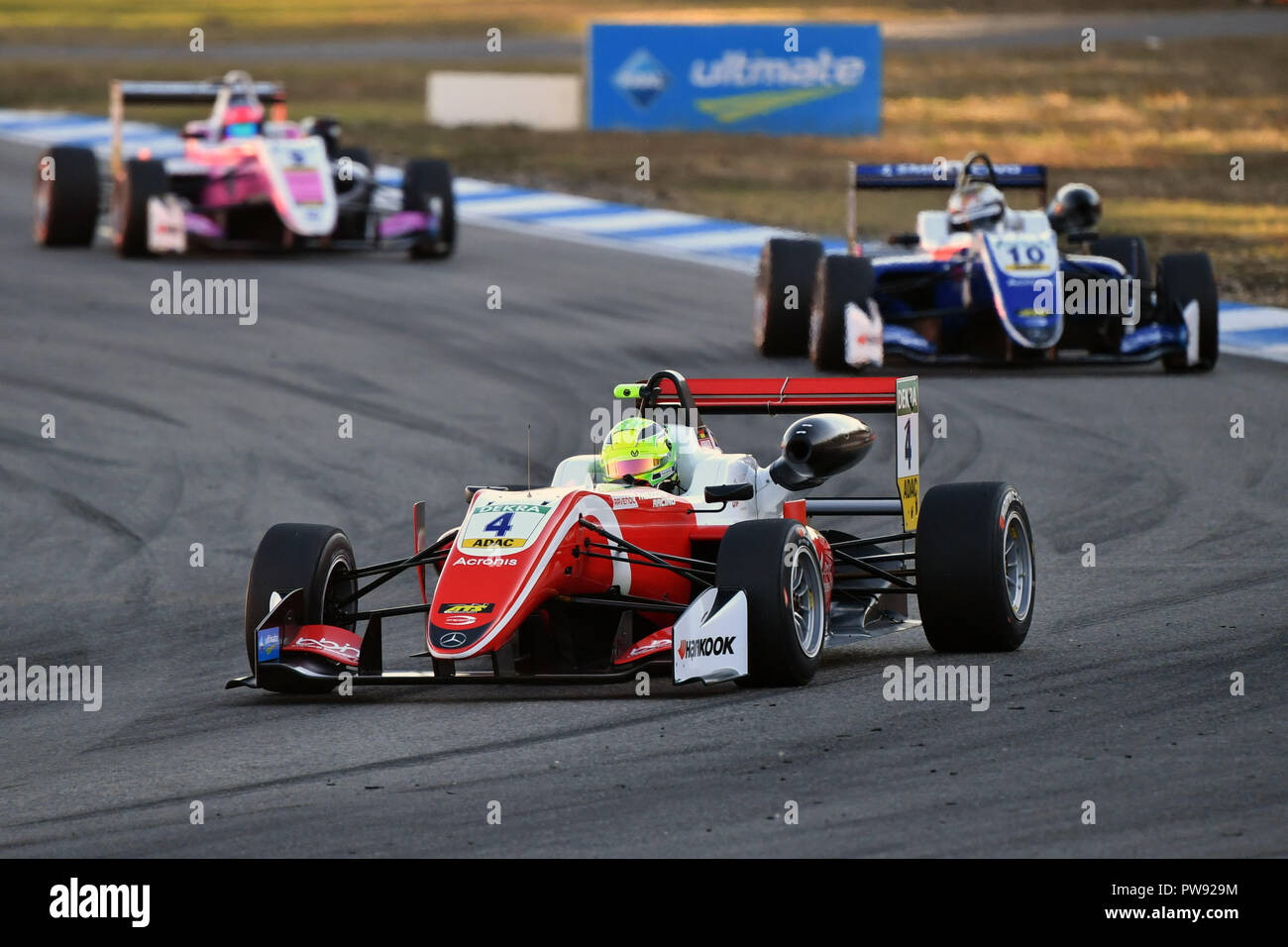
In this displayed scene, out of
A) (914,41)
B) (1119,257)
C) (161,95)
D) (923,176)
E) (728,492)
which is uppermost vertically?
(914,41)

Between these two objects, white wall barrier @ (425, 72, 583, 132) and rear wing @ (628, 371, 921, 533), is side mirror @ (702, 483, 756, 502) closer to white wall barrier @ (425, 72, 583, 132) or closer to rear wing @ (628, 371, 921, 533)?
rear wing @ (628, 371, 921, 533)

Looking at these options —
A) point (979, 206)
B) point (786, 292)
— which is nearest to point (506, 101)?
point (786, 292)

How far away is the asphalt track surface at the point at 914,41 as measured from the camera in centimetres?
4819

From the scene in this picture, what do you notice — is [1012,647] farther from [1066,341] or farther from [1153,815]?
[1066,341]

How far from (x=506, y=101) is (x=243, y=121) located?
13.2 meters

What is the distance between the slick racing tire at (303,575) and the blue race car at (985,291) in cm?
795

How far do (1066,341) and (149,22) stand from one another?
43134mm

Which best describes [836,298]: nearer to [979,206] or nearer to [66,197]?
[979,206]

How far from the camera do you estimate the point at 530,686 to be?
31.7 feet

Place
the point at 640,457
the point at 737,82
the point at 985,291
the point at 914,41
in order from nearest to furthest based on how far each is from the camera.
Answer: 1. the point at 640,457
2. the point at 985,291
3. the point at 737,82
4. the point at 914,41

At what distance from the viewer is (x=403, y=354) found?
18.7m

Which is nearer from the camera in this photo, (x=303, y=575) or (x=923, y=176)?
(x=303, y=575)

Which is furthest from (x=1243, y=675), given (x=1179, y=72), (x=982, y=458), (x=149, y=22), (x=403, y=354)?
(x=149, y=22)
